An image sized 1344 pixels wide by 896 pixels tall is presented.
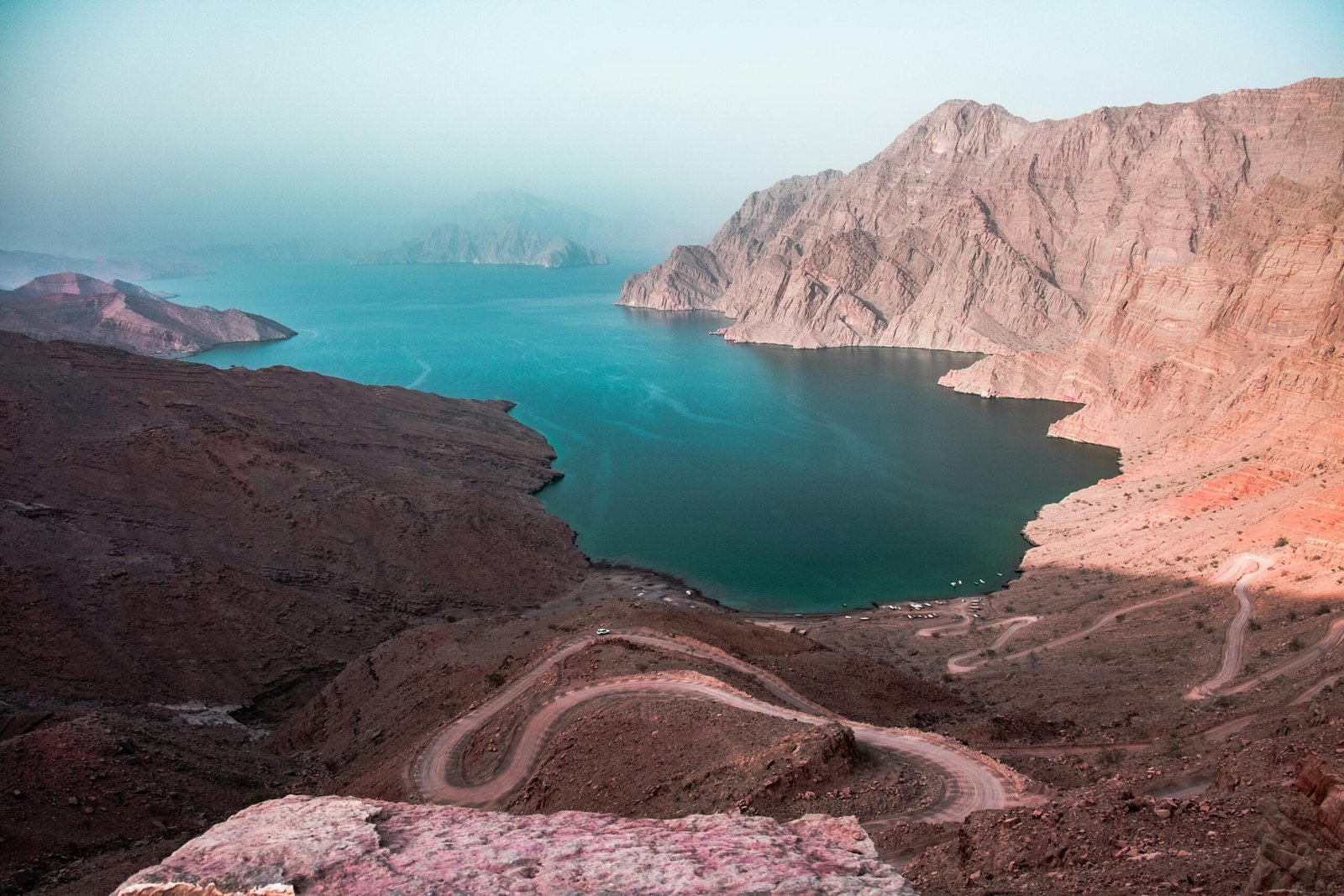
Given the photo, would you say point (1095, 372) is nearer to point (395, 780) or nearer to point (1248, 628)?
point (1248, 628)

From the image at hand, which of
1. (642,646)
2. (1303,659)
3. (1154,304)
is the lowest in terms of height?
(642,646)

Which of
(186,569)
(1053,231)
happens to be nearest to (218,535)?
(186,569)

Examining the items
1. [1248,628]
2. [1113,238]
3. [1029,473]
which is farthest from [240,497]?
[1113,238]

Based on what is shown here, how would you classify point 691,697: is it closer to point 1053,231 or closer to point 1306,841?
point 1306,841

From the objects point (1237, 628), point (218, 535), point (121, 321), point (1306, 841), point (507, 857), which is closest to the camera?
point (507, 857)

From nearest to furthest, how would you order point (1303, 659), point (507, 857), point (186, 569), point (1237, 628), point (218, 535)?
point (507, 857), point (1303, 659), point (1237, 628), point (186, 569), point (218, 535)

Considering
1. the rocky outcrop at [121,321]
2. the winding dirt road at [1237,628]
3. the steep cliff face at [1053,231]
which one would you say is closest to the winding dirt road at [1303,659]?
the winding dirt road at [1237,628]
